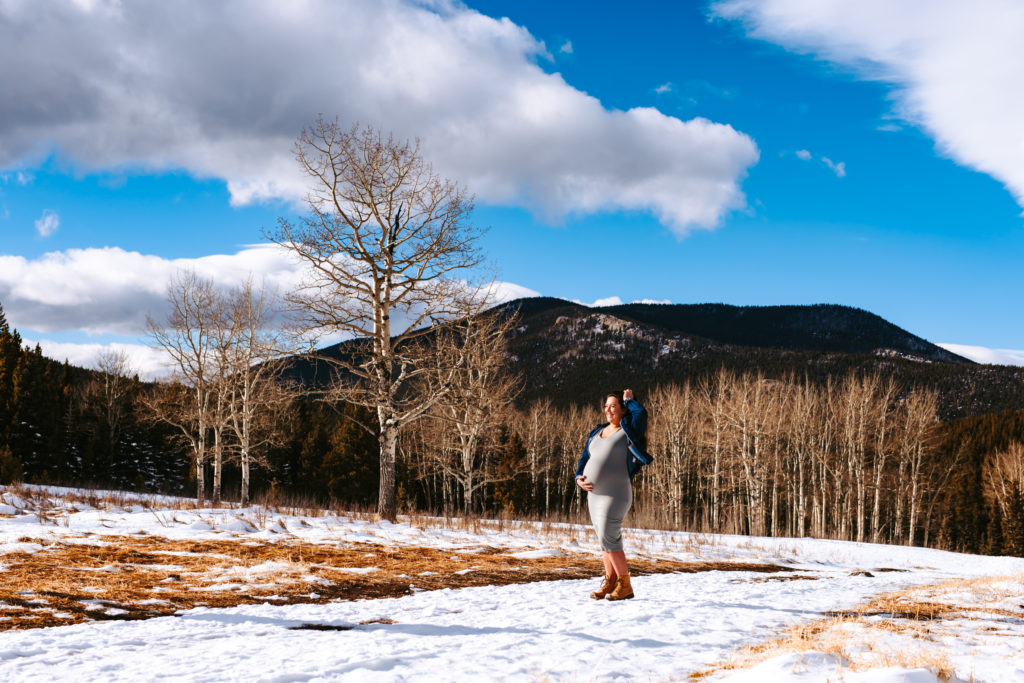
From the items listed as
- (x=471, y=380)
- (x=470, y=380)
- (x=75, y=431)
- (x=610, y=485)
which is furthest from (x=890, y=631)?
(x=75, y=431)

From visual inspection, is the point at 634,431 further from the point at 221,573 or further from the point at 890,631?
→ the point at 221,573

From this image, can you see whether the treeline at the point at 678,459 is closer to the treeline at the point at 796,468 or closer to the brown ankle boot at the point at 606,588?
the treeline at the point at 796,468

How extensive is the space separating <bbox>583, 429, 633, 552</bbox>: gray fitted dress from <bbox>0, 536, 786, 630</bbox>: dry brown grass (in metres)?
2.63

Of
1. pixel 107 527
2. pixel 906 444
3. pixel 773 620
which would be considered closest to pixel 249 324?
pixel 107 527

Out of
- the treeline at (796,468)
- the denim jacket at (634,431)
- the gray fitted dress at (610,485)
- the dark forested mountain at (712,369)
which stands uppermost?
the dark forested mountain at (712,369)

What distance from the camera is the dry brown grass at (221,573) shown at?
630 cm

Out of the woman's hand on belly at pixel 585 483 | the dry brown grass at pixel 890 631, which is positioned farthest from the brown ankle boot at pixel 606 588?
the dry brown grass at pixel 890 631

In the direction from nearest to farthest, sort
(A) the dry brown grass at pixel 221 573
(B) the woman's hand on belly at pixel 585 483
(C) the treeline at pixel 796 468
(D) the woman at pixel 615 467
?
(A) the dry brown grass at pixel 221 573, (D) the woman at pixel 615 467, (B) the woman's hand on belly at pixel 585 483, (C) the treeline at pixel 796 468

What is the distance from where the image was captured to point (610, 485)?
6.78 m

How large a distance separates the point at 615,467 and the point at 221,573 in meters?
5.55

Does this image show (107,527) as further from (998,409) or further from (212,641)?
(998,409)

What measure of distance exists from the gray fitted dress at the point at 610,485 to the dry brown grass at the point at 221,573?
2.63 m

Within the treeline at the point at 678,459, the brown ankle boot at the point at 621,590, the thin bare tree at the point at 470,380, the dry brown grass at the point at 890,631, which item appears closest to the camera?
the dry brown grass at the point at 890,631

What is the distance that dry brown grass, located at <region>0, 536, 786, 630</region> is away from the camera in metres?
6.30
